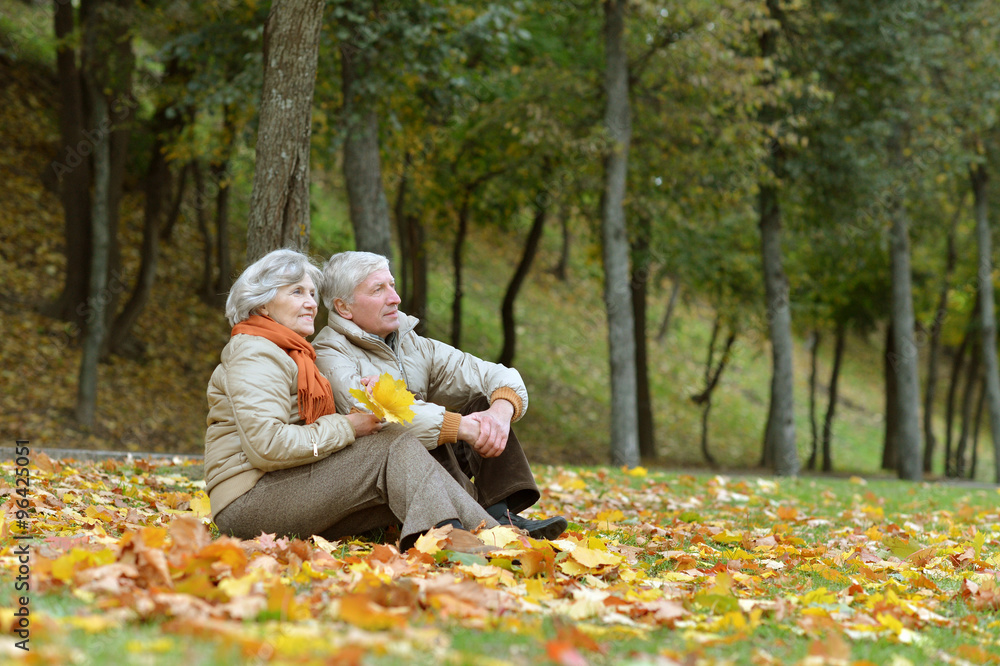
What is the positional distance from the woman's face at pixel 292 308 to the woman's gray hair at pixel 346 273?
0.99ft

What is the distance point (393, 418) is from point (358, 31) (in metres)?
6.39

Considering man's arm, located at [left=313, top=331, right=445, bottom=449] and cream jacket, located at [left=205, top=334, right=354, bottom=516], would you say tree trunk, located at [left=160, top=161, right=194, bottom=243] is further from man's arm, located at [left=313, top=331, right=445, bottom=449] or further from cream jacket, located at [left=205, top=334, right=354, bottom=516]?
cream jacket, located at [left=205, top=334, right=354, bottom=516]

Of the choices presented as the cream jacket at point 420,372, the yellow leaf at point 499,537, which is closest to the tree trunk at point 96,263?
the cream jacket at point 420,372

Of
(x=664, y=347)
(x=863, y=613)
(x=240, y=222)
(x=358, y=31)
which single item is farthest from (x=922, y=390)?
(x=863, y=613)

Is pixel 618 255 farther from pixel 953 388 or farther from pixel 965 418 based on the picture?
pixel 965 418

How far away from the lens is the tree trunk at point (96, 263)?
10742 millimetres

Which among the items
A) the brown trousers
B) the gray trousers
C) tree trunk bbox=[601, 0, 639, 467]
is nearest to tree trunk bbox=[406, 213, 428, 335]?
tree trunk bbox=[601, 0, 639, 467]

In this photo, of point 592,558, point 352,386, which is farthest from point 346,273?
point 592,558

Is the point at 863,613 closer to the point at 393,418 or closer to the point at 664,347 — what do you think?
the point at 393,418

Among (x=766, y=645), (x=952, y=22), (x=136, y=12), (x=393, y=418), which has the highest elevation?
(x=952, y=22)

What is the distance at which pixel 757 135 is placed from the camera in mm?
11312

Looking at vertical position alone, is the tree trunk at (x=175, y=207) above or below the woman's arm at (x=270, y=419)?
above

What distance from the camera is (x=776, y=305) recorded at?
43.7 feet

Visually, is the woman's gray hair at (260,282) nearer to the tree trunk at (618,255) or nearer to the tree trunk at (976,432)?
the tree trunk at (618,255)
